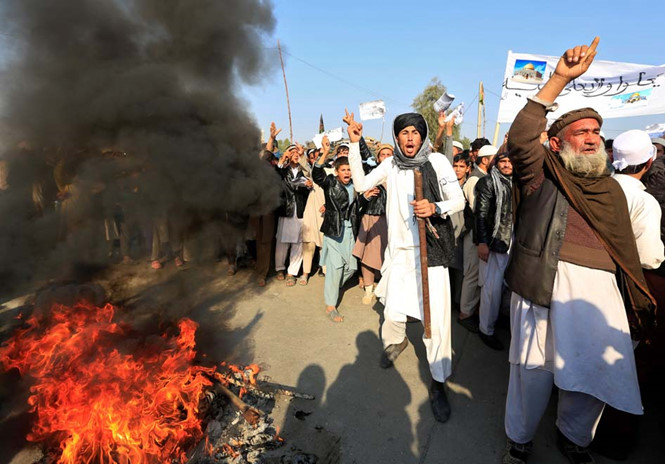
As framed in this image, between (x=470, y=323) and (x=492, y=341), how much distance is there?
1.48 ft

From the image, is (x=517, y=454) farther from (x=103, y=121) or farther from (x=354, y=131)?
(x=103, y=121)

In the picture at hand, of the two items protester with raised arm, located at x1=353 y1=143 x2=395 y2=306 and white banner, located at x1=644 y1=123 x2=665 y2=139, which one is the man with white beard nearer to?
protester with raised arm, located at x1=353 y1=143 x2=395 y2=306

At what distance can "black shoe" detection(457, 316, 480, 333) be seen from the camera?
13.8 ft

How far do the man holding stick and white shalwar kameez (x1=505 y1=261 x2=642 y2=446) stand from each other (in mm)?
693

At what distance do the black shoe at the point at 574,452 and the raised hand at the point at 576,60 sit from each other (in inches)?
99.2

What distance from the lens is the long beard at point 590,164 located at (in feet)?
6.89

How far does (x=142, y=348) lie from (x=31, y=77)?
8.00ft

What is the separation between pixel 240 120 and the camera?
3.76m

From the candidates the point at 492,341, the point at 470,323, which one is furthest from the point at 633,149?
the point at 470,323

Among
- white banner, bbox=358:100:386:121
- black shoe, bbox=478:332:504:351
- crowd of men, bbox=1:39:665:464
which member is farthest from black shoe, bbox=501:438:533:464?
white banner, bbox=358:100:386:121

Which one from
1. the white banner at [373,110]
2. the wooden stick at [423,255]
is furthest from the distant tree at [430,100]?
the wooden stick at [423,255]

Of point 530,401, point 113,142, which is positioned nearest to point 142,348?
point 113,142

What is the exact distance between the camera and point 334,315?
462cm

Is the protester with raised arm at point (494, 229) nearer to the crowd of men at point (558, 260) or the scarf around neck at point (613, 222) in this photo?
the crowd of men at point (558, 260)
